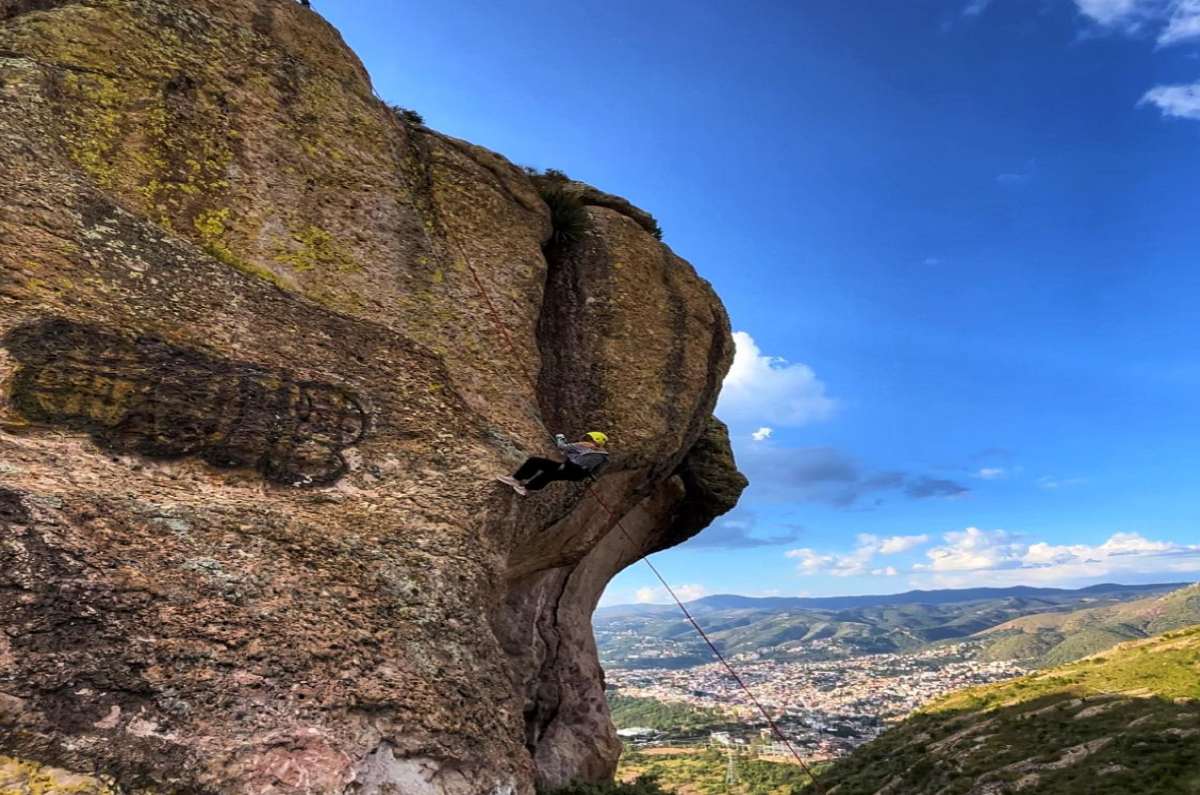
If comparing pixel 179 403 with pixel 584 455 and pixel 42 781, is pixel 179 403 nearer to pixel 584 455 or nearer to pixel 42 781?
pixel 42 781

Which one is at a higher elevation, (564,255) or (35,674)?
(564,255)

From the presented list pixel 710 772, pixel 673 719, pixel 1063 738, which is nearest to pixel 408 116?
pixel 1063 738

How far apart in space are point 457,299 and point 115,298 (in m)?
6.23

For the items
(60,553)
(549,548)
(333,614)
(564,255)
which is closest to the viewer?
(60,553)

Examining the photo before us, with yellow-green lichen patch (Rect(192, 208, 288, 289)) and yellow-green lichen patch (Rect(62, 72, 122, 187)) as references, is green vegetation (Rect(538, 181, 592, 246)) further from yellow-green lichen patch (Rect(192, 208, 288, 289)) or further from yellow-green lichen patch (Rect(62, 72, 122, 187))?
yellow-green lichen patch (Rect(62, 72, 122, 187))

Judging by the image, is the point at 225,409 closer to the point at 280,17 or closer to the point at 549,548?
the point at 549,548

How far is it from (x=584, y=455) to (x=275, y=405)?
18.8ft

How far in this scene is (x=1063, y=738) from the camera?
46.4m

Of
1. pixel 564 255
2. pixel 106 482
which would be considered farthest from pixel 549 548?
pixel 106 482

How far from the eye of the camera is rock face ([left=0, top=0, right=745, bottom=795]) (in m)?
6.83

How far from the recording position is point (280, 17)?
633 inches

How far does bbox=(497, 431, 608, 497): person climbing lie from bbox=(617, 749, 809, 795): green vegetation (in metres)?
72.9

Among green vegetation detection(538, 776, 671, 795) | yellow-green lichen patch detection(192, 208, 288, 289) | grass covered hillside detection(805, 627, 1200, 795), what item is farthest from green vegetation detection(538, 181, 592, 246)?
grass covered hillside detection(805, 627, 1200, 795)

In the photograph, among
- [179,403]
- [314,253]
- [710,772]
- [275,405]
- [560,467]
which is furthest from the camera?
[710,772]
